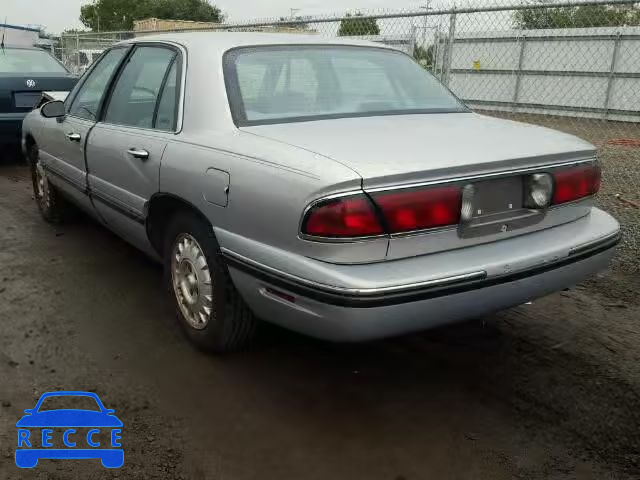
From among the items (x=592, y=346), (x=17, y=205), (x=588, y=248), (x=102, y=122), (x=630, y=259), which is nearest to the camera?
(x=588, y=248)

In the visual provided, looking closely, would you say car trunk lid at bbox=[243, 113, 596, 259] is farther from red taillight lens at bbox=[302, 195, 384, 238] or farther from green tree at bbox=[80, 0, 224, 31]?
green tree at bbox=[80, 0, 224, 31]

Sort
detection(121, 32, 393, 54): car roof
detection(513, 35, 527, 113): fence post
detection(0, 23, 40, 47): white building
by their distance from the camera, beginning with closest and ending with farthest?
detection(121, 32, 393, 54): car roof → detection(0, 23, 40, 47): white building → detection(513, 35, 527, 113): fence post

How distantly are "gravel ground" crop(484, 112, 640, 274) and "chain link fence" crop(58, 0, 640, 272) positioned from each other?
2cm

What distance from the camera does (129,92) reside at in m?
3.76

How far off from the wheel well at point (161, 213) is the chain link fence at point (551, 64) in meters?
4.44

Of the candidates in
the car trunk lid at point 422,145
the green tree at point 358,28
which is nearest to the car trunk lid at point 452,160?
the car trunk lid at point 422,145

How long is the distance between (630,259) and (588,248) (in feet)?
7.34

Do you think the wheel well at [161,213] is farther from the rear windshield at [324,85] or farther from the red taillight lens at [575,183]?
the red taillight lens at [575,183]

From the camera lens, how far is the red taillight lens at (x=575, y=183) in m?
2.72

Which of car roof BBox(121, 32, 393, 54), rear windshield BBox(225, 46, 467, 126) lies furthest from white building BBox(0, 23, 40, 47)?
rear windshield BBox(225, 46, 467, 126)

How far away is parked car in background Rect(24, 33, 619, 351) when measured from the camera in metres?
2.27

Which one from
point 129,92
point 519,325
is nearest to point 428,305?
point 519,325

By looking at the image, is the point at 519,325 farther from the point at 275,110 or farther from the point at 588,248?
the point at 275,110

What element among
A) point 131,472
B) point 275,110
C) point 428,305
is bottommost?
point 131,472
